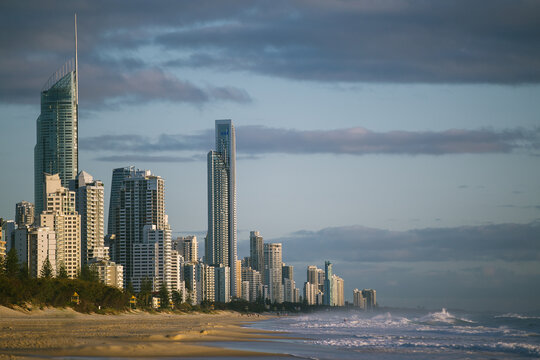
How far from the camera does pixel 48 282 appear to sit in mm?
121625

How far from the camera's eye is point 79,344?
36.5 metres

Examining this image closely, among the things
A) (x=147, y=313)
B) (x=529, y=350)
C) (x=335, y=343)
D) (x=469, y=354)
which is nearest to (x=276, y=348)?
(x=335, y=343)

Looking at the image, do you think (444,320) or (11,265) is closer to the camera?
(11,265)

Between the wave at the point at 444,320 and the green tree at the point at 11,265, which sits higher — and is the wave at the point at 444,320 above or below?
below

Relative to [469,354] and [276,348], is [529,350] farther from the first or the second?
[276,348]

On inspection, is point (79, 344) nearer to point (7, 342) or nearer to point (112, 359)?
point (7, 342)

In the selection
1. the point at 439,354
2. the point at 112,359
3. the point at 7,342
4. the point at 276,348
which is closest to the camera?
the point at 112,359

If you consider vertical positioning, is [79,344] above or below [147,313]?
above

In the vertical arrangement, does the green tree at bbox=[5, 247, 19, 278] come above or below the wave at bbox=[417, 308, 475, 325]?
above

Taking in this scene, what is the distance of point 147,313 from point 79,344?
14107 cm

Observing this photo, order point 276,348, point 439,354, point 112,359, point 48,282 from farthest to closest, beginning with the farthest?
point 48,282
point 276,348
point 439,354
point 112,359

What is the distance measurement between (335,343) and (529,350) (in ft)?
45.9

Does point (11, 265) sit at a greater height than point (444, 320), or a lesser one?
greater

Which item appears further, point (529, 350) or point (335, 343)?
point (335, 343)
